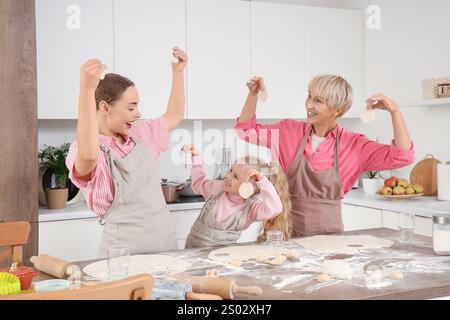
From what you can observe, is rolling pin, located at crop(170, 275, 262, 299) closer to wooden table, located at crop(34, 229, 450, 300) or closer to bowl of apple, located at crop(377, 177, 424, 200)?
wooden table, located at crop(34, 229, 450, 300)

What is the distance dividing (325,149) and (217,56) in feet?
4.73

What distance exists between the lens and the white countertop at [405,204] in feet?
10.1

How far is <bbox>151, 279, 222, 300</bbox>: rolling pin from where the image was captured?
131 centimetres

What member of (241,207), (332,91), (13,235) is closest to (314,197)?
→ (241,207)

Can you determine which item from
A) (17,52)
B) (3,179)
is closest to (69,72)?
(17,52)

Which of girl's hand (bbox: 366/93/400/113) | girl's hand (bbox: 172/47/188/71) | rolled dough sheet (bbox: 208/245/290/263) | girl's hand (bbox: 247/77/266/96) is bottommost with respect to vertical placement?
rolled dough sheet (bbox: 208/245/290/263)

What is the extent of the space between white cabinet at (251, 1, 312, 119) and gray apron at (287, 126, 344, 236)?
4.70ft

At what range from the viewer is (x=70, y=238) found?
3.07 metres

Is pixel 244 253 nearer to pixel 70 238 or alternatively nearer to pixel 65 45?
pixel 70 238

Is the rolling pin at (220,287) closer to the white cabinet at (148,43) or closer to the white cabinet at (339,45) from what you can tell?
the white cabinet at (148,43)

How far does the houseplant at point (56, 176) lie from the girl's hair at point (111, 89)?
1.26m

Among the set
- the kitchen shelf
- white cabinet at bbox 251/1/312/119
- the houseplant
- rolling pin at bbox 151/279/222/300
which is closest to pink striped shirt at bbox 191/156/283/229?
rolling pin at bbox 151/279/222/300

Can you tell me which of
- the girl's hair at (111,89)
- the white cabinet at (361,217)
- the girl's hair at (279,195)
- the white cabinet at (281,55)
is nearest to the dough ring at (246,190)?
the girl's hair at (279,195)

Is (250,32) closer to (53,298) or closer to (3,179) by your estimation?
(3,179)
